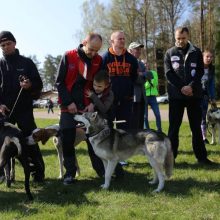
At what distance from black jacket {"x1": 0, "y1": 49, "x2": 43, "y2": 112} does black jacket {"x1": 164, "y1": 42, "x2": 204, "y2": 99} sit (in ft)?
7.52

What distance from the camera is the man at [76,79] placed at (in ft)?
17.5

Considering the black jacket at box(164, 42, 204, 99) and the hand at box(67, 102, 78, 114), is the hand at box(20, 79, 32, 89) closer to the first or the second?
the hand at box(67, 102, 78, 114)

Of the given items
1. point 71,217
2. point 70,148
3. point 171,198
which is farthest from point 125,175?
point 71,217

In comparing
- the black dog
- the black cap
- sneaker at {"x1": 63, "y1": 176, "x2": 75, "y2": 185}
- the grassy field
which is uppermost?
the black cap

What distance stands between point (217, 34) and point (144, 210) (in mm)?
36366

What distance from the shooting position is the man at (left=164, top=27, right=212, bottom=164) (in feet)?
20.5

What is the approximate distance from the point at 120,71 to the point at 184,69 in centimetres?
113

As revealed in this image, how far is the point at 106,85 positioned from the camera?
534 cm

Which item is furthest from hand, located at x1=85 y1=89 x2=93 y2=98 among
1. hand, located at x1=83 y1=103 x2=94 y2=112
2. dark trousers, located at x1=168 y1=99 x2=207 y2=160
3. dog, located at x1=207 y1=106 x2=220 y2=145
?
dog, located at x1=207 y1=106 x2=220 y2=145

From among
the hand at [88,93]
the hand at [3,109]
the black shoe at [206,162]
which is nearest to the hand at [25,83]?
the hand at [3,109]

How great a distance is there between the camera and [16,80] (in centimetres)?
570

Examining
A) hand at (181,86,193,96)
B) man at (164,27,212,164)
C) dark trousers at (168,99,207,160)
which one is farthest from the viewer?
dark trousers at (168,99,207,160)

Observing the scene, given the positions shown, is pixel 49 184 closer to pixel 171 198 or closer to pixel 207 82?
pixel 171 198

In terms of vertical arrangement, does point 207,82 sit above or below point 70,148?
above
